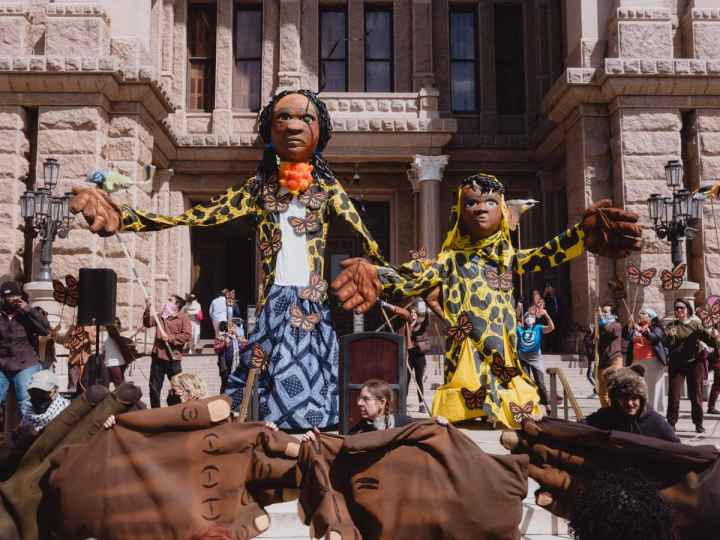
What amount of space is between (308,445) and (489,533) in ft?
3.05

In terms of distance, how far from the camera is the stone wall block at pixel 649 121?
1370 centimetres

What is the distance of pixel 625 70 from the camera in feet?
44.3

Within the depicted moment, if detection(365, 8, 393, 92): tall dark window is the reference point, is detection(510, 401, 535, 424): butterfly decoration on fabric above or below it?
below

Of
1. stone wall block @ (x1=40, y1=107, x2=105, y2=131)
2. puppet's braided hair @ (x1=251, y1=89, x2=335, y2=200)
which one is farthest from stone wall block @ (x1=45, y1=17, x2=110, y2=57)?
puppet's braided hair @ (x1=251, y1=89, x2=335, y2=200)

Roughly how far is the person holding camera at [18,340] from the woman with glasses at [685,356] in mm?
6903

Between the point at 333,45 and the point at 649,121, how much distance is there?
844cm

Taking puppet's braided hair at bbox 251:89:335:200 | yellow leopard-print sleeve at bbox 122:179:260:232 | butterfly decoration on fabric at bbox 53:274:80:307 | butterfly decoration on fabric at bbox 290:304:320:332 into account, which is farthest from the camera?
butterfly decoration on fabric at bbox 53:274:80:307

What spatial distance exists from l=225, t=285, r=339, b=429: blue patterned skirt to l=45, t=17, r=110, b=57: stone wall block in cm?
956

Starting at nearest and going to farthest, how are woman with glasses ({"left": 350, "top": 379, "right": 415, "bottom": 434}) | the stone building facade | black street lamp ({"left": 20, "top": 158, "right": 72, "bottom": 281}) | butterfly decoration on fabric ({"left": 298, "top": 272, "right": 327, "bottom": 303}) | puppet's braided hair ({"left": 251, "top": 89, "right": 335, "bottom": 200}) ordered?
woman with glasses ({"left": 350, "top": 379, "right": 415, "bottom": 434})
butterfly decoration on fabric ({"left": 298, "top": 272, "right": 327, "bottom": 303})
puppet's braided hair ({"left": 251, "top": 89, "right": 335, "bottom": 200})
black street lamp ({"left": 20, "top": 158, "right": 72, "bottom": 281})
the stone building facade

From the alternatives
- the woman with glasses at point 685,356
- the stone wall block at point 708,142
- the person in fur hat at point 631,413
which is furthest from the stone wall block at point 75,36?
the person in fur hat at point 631,413

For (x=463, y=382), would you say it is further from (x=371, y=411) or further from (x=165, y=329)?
(x=165, y=329)

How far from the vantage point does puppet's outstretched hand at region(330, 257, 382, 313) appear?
4973 mm

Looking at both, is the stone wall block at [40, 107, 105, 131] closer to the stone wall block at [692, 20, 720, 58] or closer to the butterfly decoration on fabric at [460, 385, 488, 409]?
the butterfly decoration on fabric at [460, 385, 488, 409]

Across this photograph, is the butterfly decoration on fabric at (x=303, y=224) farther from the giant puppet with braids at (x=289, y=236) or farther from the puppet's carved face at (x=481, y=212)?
the puppet's carved face at (x=481, y=212)
